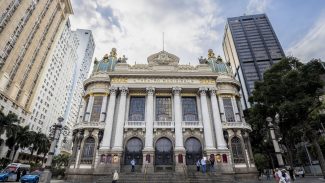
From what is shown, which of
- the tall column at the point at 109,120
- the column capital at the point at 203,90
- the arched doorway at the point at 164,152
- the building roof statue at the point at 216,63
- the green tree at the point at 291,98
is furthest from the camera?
the building roof statue at the point at 216,63

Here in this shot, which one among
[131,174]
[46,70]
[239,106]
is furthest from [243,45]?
[131,174]

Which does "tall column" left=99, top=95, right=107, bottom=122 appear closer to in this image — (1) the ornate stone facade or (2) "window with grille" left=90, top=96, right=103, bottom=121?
(1) the ornate stone facade

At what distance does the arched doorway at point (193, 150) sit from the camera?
78.2 ft

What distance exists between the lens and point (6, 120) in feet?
106

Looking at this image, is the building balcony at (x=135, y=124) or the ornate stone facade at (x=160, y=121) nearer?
the ornate stone facade at (x=160, y=121)

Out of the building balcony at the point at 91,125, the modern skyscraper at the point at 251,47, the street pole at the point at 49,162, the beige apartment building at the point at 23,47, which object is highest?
the modern skyscraper at the point at 251,47

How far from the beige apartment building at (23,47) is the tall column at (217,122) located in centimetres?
4688

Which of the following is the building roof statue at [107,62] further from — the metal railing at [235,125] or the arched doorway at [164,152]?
the metal railing at [235,125]

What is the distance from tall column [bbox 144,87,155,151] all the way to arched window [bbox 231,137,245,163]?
1047cm

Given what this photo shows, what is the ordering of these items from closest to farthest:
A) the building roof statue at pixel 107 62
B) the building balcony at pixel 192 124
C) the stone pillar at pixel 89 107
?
the building balcony at pixel 192 124
the stone pillar at pixel 89 107
the building roof statue at pixel 107 62

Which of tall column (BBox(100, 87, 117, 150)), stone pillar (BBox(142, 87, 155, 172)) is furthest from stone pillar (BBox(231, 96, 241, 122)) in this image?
tall column (BBox(100, 87, 117, 150))

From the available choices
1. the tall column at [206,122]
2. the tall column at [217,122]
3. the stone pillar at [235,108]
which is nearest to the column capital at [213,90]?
the tall column at [217,122]

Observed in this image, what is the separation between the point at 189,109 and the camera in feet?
90.4

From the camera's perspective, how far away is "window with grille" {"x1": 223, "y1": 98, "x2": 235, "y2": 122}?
26.5m
